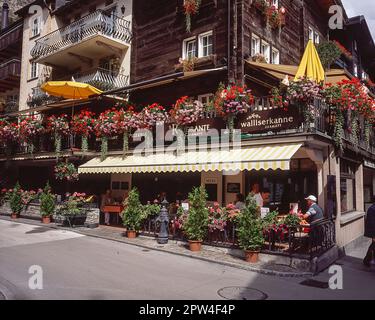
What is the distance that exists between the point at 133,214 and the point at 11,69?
802 inches

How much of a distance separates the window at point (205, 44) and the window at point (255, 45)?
199cm

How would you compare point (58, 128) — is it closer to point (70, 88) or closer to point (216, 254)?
point (70, 88)

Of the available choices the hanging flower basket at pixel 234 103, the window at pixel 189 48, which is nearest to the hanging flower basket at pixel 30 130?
the window at pixel 189 48

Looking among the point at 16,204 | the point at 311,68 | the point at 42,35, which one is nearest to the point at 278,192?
the point at 311,68

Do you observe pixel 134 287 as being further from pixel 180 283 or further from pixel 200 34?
pixel 200 34

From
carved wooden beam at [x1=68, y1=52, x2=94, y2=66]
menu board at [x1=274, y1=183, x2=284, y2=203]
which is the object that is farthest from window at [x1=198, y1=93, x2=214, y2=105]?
carved wooden beam at [x1=68, y1=52, x2=94, y2=66]

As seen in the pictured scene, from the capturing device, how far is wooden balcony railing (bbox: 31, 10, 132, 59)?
19.8 meters

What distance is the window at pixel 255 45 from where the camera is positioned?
1664 centimetres

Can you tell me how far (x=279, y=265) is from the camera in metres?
9.57

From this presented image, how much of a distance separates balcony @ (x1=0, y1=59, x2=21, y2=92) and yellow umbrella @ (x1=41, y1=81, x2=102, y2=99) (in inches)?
444

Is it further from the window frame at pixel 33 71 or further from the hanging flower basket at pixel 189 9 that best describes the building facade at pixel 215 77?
the window frame at pixel 33 71

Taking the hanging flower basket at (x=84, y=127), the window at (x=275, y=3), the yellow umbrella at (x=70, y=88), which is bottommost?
the hanging flower basket at (x=84, y=127)
